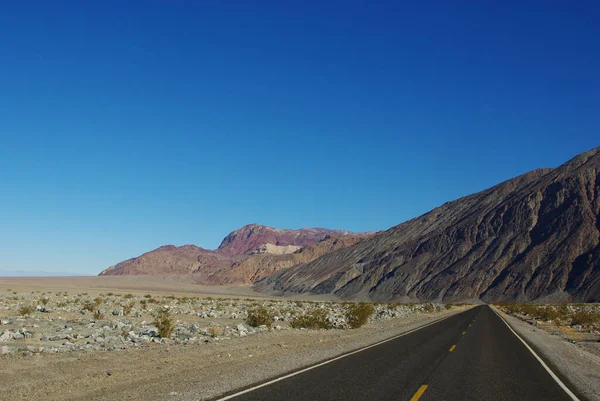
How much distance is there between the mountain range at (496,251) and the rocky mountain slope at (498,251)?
200 mm

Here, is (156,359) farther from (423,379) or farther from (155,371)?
(423,379)


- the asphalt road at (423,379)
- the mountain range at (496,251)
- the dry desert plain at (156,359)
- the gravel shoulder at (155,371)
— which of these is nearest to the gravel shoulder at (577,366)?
the dry desert plain at (156,359)

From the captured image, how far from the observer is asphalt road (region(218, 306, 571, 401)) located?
10.3 metres

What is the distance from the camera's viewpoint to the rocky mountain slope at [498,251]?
103125 mm

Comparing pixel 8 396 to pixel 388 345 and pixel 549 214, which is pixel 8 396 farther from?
pixel 549 214

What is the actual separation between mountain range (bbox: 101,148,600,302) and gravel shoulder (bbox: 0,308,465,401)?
92944 millimetres

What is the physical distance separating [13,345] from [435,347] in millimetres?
14810

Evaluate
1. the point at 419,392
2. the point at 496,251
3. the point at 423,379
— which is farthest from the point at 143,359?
the point at 496,251

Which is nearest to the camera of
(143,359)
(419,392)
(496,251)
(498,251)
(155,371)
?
(419,392)

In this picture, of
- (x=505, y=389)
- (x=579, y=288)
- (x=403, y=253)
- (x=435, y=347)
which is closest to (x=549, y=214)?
(x=579, y=288)

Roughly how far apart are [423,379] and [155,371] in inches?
260

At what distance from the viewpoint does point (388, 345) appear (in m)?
20.0

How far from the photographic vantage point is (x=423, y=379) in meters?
12.1

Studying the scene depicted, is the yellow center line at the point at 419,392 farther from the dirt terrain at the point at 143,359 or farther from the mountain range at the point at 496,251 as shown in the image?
the mountain range at the point at 496,251
